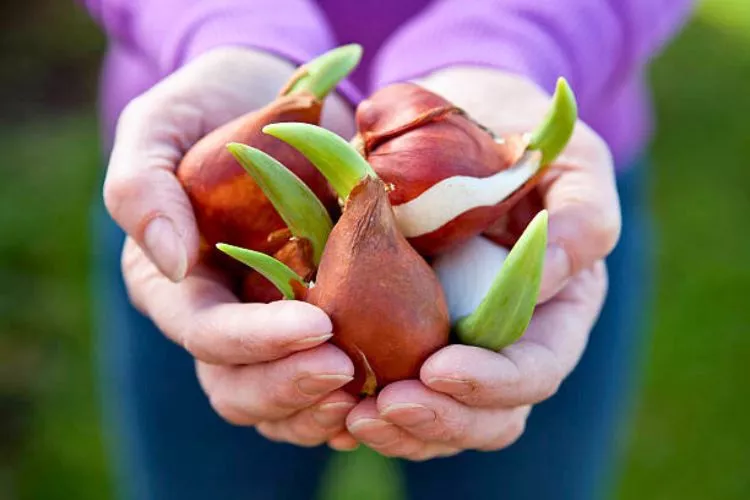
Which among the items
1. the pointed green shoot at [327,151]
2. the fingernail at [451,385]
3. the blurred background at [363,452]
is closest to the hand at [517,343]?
the fingernail at [451,385]

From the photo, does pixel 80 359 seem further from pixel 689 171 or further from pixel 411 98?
pixel 689 171

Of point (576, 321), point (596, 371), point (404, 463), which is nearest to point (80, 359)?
point (404, 463)

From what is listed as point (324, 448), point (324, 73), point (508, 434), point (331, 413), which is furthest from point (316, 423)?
point (324, 448)

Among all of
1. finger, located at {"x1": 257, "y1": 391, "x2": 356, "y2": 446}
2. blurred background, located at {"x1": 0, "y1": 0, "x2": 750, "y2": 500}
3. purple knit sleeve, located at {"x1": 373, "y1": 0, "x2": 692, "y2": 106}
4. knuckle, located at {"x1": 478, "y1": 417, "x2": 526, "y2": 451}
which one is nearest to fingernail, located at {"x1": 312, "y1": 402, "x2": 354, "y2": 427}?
finger, located at {"x1": 257, "y1": 391, "x2": 356, "y2": 446}

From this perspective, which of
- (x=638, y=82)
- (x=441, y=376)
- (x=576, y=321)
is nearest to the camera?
(x=441, y=376)

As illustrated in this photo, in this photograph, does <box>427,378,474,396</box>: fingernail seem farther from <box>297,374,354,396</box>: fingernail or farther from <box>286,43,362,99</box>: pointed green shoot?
<box>286,43,362,99</box>: pointed green shoot

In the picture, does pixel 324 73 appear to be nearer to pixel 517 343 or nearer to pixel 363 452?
pixel 517 343

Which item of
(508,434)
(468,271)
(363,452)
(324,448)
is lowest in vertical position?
(363,452)
